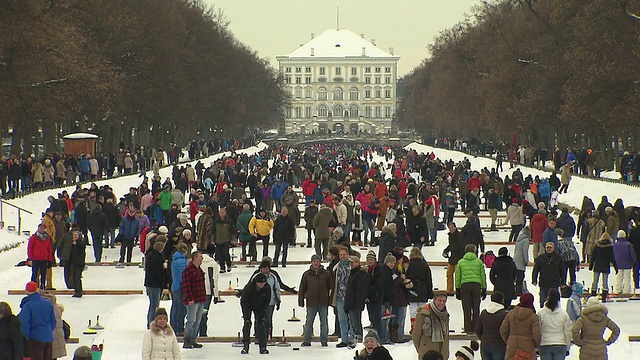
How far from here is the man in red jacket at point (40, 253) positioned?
20797mm

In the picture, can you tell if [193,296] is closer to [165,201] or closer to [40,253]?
[40,253]

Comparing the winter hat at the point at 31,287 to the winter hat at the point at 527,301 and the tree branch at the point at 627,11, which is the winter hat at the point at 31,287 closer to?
the winter hat at the point at 527,301

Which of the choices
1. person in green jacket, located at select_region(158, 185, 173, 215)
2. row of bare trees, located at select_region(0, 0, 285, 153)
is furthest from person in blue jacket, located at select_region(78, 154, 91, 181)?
person in green jacket, located at select_region(158, 185, 173, 215)

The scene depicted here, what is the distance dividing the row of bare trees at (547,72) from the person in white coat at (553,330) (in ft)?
84.2

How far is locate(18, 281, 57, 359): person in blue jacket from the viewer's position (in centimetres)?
1365

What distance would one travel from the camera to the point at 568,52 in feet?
152

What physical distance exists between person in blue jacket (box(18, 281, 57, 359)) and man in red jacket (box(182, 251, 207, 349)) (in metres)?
2.51

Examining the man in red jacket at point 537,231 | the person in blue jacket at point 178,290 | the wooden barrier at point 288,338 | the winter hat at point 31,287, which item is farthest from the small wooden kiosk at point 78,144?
the winter hat at point 31,287

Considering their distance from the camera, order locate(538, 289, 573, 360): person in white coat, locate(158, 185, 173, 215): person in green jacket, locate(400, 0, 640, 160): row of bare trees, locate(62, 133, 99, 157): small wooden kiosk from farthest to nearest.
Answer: locate(62, 133, 99, 157): small wooden kiosk → locate(400, 0, 640, 160): row of bare trees → locate(158, 185, 173, 215): person in green jacket → locate(538, 289, 573, 360): person in white coat

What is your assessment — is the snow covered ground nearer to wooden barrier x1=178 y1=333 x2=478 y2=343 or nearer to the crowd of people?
wooden barrier x1=178 y1=333 x2=478 y2=343

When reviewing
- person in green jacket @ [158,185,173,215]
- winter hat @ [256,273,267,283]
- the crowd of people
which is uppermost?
the crowd of people

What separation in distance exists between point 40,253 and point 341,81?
17123cm

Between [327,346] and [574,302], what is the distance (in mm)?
3158

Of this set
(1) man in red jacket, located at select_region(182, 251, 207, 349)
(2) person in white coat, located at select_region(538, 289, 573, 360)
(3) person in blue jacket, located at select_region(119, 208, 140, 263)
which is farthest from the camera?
(3) person in blue jacket, located at select_region(119, 208, 140, 263)
